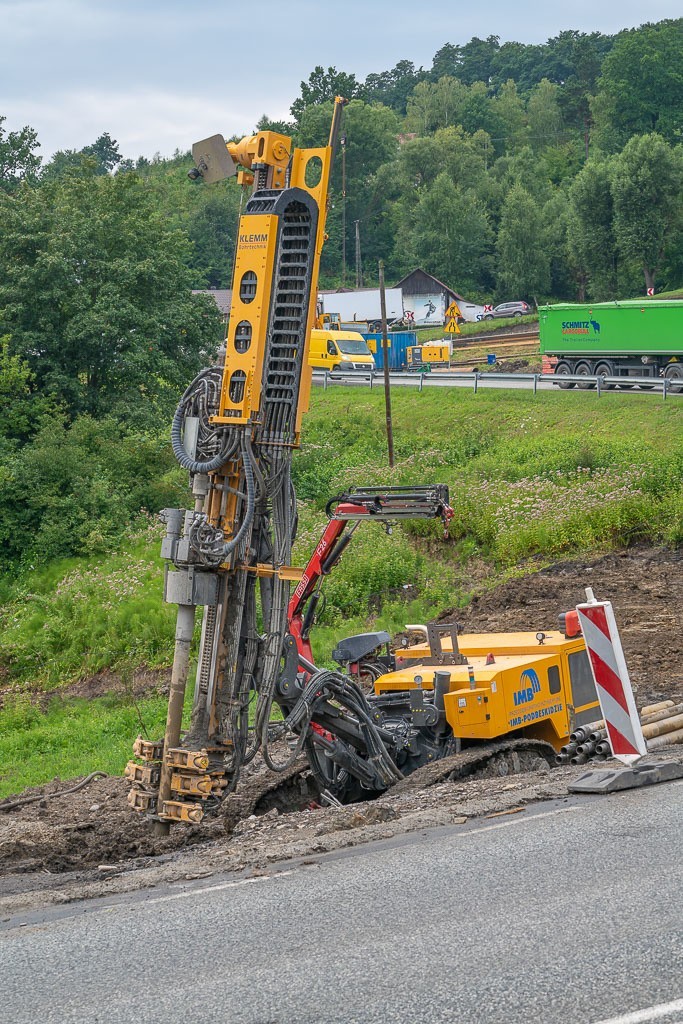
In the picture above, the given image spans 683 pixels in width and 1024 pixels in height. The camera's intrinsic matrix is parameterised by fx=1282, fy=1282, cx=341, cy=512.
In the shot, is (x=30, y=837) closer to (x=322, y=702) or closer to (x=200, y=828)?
(x=200, y=828)

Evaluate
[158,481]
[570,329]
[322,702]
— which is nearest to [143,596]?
[158,481]

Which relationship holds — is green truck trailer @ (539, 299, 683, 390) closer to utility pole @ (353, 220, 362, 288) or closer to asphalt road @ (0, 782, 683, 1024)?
asphalt road @ (0, 782, 683, 1024)

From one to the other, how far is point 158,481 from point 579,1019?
25.3 meters

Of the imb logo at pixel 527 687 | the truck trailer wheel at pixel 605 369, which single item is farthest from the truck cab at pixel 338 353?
the imb logo at pixel 527 687

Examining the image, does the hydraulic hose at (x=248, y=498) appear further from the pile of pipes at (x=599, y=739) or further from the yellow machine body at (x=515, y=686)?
the pile of pipes at (x=599, y=739)

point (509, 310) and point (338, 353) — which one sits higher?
point (509, 310)

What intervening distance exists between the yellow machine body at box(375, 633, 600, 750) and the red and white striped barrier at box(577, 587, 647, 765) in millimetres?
1609

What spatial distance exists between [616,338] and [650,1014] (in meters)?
39.0

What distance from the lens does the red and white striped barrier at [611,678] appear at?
10.7 m

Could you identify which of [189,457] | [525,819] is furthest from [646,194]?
[525,819]

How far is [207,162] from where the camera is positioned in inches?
480

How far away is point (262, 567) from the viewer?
12.0 m

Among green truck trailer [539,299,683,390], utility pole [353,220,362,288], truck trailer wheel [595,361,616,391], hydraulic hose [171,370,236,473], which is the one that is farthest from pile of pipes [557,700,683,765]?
utility pole [353,220,362,288]

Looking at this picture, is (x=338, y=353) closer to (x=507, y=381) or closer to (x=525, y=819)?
(x=507, y=381)
